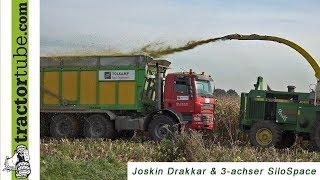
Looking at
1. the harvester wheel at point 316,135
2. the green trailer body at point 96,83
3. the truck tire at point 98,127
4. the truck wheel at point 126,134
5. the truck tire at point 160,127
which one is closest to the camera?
the harvester wheel at point 316,135

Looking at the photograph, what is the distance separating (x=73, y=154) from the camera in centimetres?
1363

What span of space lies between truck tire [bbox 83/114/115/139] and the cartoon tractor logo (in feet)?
32.8

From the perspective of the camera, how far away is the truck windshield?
60.1ft

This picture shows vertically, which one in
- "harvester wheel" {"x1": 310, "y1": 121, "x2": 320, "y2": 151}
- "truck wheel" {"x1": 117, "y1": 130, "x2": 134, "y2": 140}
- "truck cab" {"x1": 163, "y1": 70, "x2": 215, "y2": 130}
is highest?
"truck cab" {"x1": 163, "y1": 70, "x2": 215, "y2": 130}

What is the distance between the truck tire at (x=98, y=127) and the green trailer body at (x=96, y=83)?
0.30m

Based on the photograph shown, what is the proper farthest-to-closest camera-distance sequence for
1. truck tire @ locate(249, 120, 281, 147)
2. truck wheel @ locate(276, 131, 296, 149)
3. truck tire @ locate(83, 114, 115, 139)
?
truck tire @ locate(83, 114, 115, 139) → truck wheel @ locate(276, 131, 296, 149) → truck tire @ locate(249, 120, 281, 147)

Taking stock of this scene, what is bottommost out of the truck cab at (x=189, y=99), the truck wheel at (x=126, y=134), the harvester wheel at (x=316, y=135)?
the truck wheel at (x=126, y=134)

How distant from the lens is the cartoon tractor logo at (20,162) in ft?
29.9

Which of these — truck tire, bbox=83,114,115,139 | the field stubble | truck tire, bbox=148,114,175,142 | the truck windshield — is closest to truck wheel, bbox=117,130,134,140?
truck tire, bbox=83,114,115,139

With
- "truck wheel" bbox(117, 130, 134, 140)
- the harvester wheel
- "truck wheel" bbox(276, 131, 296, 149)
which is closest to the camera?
the harvester wheel

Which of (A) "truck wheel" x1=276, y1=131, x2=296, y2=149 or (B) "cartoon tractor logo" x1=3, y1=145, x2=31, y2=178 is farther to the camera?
(A) "truck wheel" x1=276, y1=131, x2=296, y2=149

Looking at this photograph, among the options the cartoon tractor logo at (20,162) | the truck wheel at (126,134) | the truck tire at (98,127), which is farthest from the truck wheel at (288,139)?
the cartoon tractor logo at (20,162)

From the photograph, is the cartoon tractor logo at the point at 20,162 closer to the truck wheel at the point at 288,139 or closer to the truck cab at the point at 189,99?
the truck cab at the point at 189,99

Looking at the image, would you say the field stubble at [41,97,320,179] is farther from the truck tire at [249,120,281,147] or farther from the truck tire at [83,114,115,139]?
the truck tire at [83,114,115,139]
